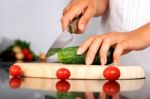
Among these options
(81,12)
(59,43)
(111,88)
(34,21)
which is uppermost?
(34,21)

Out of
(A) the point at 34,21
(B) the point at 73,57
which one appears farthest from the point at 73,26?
(A) the point at 34,21

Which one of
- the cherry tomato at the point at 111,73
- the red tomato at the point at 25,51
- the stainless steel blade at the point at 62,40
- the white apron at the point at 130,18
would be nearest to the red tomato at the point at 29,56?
the red tomato at the point at 25,51

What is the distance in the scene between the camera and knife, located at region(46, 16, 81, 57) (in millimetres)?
921

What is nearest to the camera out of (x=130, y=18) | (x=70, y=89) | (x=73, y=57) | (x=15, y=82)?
(x=70, y=89)

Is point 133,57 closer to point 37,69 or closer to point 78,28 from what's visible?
point 78,28

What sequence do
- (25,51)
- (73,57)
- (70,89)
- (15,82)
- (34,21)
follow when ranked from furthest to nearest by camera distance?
(34,21) < (25,51) < (73,57) < (15,82) < (70,89)

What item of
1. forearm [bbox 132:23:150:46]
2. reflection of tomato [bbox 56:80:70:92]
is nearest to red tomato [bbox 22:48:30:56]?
forearm [bbox 132:23:150:46]

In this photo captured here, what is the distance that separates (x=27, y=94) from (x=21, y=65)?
30 centimetres

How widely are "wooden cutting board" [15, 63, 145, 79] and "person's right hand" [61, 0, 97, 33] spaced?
0.20 metres

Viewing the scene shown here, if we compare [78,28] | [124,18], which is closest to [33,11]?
[124,18]

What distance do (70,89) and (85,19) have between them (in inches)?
16.4

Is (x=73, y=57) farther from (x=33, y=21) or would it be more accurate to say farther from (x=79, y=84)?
(x=33, y=21)

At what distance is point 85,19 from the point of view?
1058 mm

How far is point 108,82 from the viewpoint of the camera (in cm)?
78
